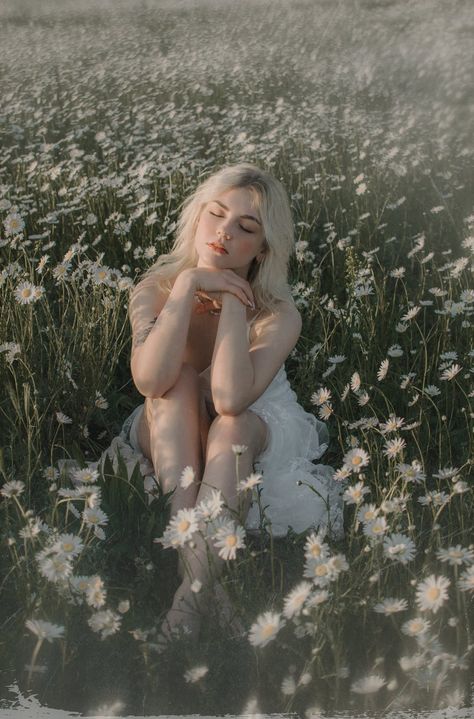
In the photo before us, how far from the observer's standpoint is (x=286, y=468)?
9.05 ft

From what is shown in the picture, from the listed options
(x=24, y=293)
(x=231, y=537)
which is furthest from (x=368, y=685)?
(x=24, y=293)

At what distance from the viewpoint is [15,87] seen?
5680mm

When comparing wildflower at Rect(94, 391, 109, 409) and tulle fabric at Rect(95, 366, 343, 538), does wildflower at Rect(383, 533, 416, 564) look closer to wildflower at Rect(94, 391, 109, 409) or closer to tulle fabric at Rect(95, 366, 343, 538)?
tulle fabric at Rect(95, 366, 343, 538)

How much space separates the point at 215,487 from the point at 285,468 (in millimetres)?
626

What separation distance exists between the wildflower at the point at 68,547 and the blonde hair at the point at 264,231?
125 centimetres

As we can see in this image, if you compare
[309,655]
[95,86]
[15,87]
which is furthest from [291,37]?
[309,655]

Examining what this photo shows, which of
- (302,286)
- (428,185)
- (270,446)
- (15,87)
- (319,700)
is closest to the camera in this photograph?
(319,700)

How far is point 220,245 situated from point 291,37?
124 inches

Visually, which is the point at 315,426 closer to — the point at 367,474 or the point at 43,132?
the point at 367,474

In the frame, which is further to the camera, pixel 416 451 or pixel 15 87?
pixel 15 87

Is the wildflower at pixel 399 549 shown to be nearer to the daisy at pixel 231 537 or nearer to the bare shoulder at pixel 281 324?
the daisy at pixel 231 537

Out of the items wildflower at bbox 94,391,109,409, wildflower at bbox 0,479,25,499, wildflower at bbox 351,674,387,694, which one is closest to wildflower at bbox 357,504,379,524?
wildflower at bbox 351,674,387,694

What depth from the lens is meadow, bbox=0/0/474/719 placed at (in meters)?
1.94

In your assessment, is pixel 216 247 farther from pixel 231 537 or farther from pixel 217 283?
pixel 231 537
